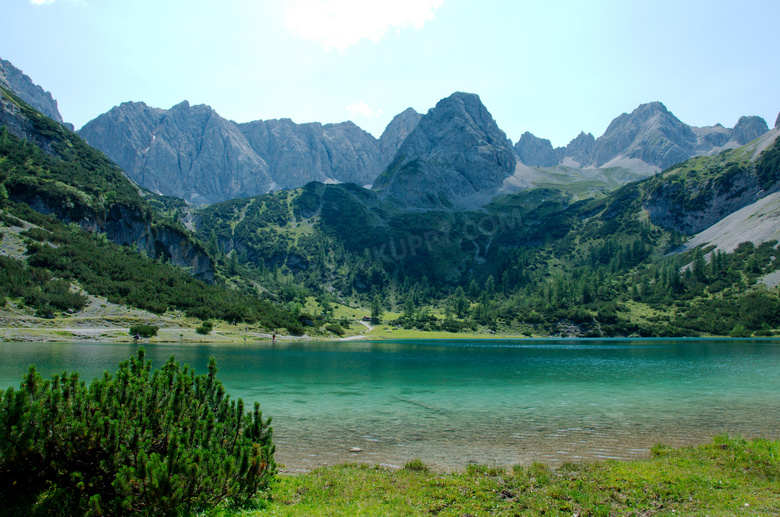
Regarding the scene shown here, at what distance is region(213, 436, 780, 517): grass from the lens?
11852 mm

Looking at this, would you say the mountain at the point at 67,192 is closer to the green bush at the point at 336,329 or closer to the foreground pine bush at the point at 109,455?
the green bush at the point at 336,329

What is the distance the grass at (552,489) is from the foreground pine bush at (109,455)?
4.66 ft

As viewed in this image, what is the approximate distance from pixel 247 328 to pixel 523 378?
102676mm

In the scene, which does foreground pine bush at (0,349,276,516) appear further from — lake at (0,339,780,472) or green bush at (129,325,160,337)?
green bush at (129,325,160,337)

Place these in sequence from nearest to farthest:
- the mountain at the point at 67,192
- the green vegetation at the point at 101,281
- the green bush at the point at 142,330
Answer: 1. the green bush at the point at 142,330
2. the green vegetation at the point at 101,281
3. the mountain at the point at 67,192

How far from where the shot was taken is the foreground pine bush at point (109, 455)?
30.2ft

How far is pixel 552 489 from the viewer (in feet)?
45.2

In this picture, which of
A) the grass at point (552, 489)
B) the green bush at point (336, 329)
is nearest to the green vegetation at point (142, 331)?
the green bush at point (336, 329)

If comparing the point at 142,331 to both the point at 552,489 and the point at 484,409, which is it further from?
the point at 552,489

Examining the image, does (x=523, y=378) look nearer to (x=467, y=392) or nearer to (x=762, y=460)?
(x=467, y=392)

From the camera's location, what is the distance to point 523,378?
53.7 meters

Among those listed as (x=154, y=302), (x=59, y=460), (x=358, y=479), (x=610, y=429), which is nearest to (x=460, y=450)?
(x=358, y=479)

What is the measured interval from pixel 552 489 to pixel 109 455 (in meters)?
13.1

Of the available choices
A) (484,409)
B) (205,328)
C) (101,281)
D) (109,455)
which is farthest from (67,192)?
(109,455)
